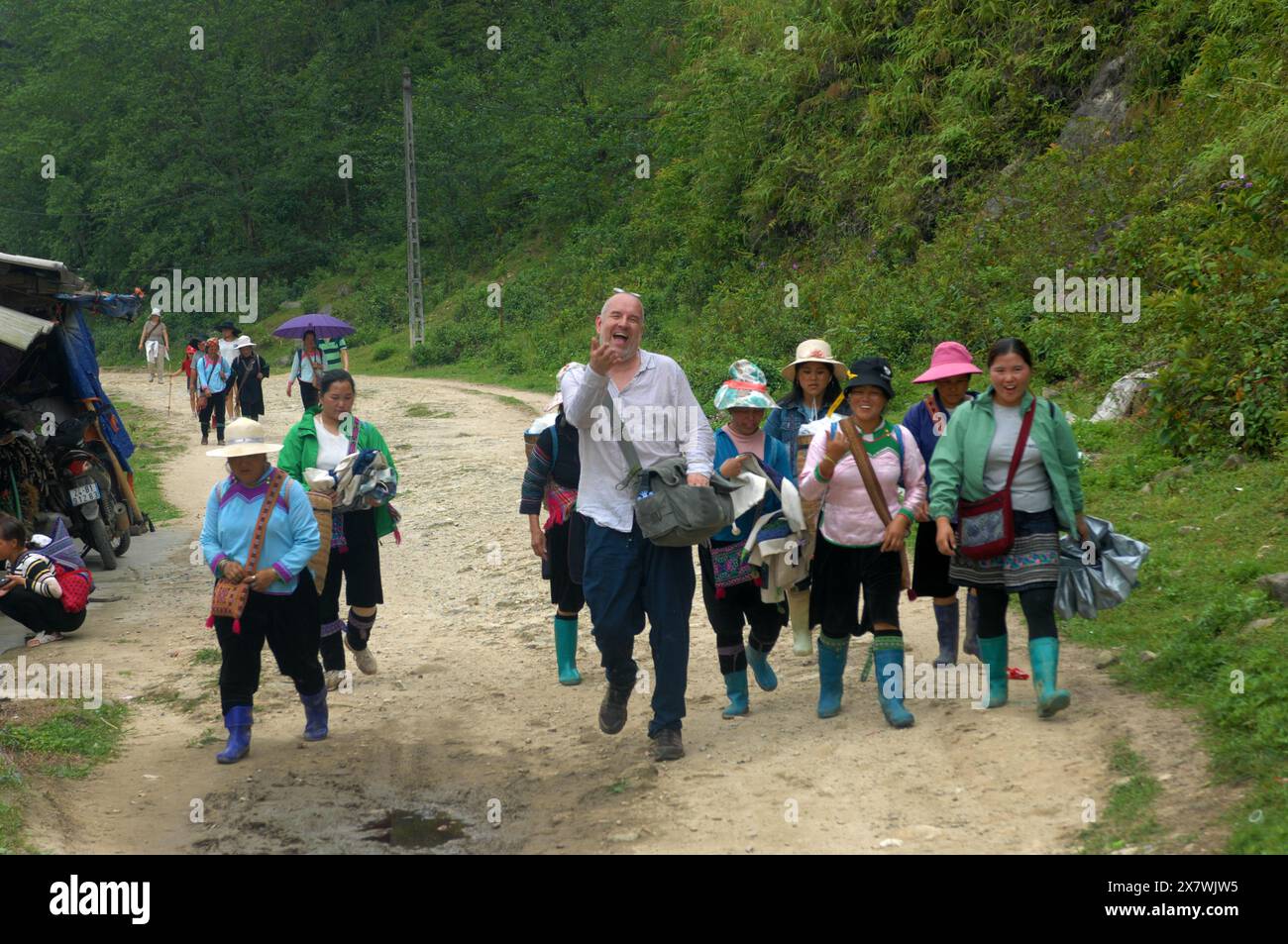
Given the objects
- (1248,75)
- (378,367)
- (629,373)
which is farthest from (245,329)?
(629,373)

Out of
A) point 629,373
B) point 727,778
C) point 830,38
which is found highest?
point 830,38

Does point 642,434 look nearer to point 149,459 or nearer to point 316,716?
point 316,716

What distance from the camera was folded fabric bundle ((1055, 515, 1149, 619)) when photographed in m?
5.98

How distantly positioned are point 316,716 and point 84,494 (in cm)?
530

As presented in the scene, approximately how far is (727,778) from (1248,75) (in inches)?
491

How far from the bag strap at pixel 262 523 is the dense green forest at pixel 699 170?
6791mm

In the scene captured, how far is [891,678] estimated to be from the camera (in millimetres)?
6383

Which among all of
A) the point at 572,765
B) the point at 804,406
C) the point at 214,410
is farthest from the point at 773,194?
the point at 572,765

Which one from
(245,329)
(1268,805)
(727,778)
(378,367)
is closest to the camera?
(1268,805)

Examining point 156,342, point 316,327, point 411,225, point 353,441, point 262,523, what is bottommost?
point 262,523

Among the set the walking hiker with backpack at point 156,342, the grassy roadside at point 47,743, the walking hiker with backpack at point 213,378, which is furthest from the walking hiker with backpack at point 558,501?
the walking hiker with backpack at point 156,342

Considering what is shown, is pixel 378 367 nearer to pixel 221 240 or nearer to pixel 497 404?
pixel 497 404

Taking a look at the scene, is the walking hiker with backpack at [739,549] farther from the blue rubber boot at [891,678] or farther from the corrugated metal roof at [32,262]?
the corrugated metal roof at [32,262]

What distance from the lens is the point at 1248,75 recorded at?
1503 cm
